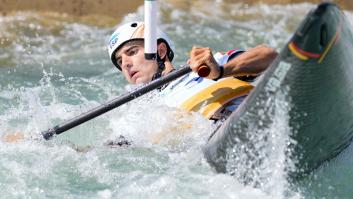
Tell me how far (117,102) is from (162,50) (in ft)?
2.76

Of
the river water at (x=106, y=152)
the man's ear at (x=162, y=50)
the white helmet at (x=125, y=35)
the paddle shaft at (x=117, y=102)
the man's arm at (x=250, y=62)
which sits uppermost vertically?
the white helmet at (x=125, y=35)

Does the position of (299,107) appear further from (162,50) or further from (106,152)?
(162,50)

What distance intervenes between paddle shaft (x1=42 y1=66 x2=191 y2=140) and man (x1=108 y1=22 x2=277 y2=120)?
0.22 m

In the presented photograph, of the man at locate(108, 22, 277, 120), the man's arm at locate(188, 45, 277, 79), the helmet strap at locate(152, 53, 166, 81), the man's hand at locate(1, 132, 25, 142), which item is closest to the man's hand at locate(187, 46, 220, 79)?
the man at locate(108, 22, 277, 120)

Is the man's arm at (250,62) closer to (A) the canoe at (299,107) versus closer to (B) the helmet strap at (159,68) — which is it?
(A) the canoe at (299,107)

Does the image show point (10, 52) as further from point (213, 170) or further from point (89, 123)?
point (213, 170)

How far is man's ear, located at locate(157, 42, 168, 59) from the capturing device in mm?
5602

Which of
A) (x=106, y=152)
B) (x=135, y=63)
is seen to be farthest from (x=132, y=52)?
(x=106, y=152)

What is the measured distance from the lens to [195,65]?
4371 millimetres

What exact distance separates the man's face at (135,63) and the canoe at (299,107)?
135 cm

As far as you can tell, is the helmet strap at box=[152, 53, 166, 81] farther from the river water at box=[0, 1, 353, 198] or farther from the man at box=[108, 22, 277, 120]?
the river water at box=[0, 1, 353, 198]

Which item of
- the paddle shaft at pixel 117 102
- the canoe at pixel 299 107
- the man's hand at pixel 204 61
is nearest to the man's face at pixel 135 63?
the paddle shaft at pixel 117 102

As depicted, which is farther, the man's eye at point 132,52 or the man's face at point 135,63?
the man's eye at point 132,52

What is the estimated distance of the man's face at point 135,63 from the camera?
212 inches
